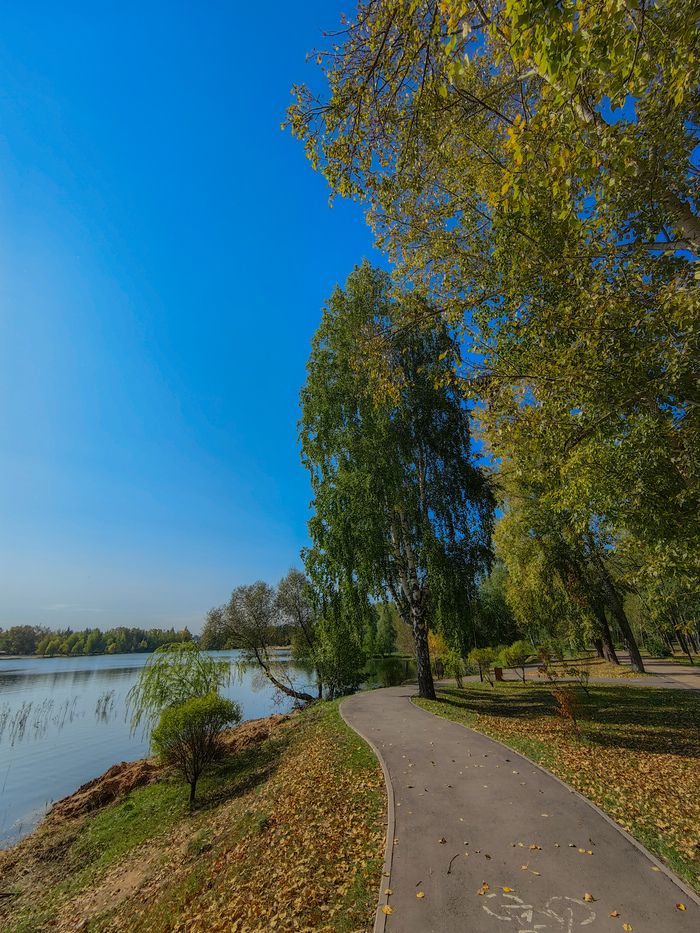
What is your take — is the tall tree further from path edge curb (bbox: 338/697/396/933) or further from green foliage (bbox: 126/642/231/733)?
path edge curb (bbox: 338/697/396/933)

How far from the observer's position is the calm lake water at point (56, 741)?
40.9 ft

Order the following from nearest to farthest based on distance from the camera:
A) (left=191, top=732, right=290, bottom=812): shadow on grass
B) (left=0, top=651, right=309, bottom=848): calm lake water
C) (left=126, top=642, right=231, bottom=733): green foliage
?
1. (left=191, top=732, right=290, bottom=812): shadow on grass
2. (left=126, top=642, right=231, bottom=733): green foliage
3. (left=0, top=651, right=309, bottom=848): calm lake water

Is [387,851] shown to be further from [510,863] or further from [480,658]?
[480,658]

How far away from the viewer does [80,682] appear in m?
38.9

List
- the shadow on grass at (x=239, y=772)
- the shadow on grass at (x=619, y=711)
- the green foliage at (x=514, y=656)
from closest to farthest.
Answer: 1. the shadow on grass at (x=619, y=711)
2. the shadow on grass at (x=239, y=772)
3. the green foliage at (x=514, y=656)

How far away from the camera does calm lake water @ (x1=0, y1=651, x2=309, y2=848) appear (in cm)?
1246

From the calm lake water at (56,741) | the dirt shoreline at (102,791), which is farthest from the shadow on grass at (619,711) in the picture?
the calm lake water at (56,741)

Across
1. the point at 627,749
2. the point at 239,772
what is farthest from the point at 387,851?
the point at 239,772

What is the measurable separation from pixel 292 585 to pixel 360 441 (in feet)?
70.7

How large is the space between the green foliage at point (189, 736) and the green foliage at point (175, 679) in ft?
4.17

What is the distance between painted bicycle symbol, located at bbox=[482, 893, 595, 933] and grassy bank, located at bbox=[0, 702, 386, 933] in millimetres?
1281

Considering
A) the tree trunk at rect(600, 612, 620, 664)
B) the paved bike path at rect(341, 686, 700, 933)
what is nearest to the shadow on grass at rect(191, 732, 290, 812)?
the paved bike path at rect(341, 686, 700, 933)

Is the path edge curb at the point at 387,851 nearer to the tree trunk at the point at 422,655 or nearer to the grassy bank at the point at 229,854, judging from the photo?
the grassy bank at the point at 229,854

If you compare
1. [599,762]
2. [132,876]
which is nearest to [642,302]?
[599,762]
